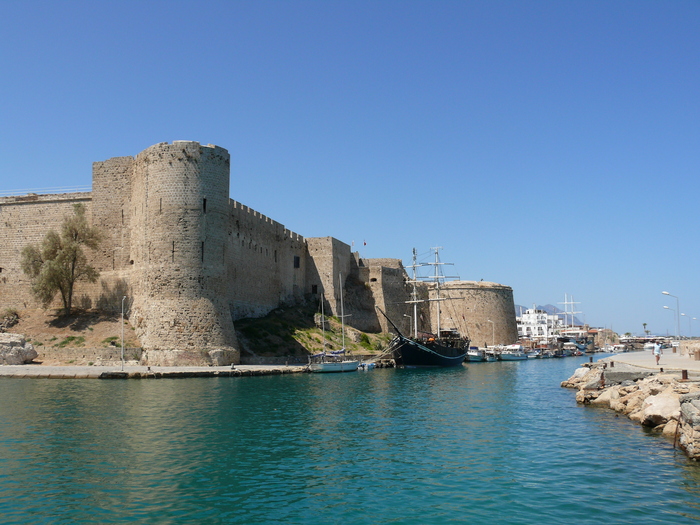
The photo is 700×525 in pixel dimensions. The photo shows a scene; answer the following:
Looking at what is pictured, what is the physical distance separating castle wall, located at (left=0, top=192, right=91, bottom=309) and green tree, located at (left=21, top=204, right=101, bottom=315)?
1163 millimetres

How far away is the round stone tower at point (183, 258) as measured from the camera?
91.4 ft

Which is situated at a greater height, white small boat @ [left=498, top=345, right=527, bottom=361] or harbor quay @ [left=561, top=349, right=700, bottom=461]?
harbor quay @ [left=561, top=349, right=700, bottom=461]

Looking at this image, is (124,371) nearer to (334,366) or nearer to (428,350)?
(334,366)

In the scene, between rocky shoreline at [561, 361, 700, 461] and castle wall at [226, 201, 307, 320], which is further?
castle wall at [226, 201, 307, 320]

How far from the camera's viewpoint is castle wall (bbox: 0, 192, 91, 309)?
3288cm

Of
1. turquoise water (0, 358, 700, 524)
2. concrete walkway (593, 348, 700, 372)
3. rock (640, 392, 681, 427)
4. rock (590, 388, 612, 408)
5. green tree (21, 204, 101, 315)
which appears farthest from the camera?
green tree (21, 204, 101, 315)

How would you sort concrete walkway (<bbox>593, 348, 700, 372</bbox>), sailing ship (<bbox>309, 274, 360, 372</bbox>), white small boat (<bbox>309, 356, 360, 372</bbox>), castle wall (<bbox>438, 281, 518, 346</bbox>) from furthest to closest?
castle wall (<bbox>438, 281, 518, 346</bbox>) < sailing ship (<bbox>309, 274, 360, 372</bbox>) < white small boat (<bbox>309, 356, 360, 372</bbox>) < concrete walkway (<bbox>593, 348, 700, 372</bbox>)

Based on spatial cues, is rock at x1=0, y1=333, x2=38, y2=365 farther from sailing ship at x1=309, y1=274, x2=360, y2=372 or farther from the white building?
the white building

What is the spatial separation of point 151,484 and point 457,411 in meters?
10.8

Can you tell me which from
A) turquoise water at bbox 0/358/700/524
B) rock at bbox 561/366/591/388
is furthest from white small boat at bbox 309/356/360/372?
rock at bbox 561/366/591/388

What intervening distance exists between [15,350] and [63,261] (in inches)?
206

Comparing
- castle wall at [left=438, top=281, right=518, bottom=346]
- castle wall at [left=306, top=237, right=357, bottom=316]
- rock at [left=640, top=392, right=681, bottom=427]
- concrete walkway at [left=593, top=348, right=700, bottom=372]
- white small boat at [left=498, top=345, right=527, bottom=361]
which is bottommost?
white small boat at [left=498, top=345, right=527, bottom=361]

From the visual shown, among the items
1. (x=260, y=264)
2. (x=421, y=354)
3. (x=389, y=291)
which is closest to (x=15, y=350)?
(x=260, y=264)

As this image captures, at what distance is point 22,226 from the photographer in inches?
1323
